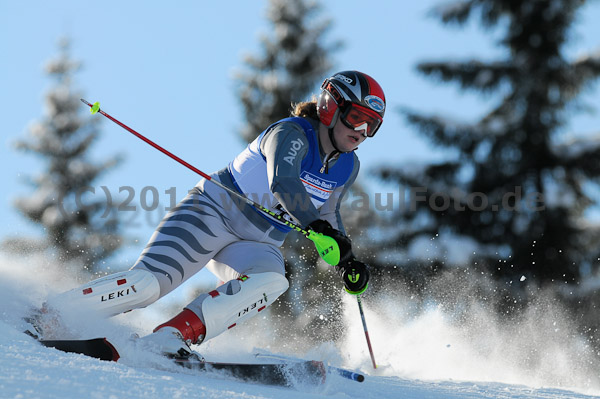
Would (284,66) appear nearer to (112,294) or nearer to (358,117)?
(358,117)

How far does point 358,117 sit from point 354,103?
0.08 metres

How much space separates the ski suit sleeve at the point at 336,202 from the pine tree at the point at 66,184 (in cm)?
1054

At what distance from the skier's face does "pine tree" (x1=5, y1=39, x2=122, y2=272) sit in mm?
10983

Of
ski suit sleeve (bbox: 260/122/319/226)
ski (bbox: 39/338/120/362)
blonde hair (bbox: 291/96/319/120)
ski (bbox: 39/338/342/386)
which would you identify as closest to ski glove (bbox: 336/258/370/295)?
ski suit sleeve (bbox: 260/122/319/226)

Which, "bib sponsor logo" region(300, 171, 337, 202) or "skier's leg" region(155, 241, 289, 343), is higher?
"bib sponsor logo" region(300, 171, 337, 202)

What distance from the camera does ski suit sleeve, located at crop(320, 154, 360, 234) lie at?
13.7ft

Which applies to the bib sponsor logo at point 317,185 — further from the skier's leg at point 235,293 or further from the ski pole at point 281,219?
the skier's leg at point 235,293

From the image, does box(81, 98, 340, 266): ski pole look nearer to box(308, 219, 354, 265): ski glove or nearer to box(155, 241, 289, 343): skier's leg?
box(308, 219, 354, 265): ski glove

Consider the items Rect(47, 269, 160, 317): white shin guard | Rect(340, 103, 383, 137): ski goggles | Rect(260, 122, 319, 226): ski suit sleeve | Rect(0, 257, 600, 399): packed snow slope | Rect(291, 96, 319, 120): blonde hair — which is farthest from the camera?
Rect(291, 96, 319, 120): blonde hair

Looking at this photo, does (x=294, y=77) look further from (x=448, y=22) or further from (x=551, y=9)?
(x=551, y=9)

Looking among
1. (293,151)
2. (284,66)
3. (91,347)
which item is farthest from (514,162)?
(91,347)

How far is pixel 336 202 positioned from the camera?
13.9 ft

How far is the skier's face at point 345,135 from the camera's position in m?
3.82

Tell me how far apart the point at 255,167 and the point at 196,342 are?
1.09 meters
